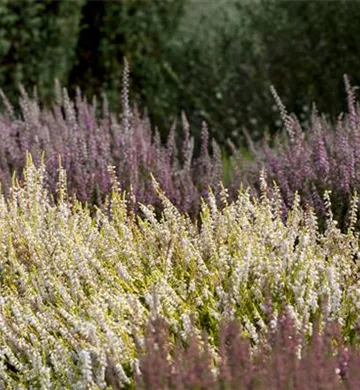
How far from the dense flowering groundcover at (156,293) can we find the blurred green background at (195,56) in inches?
150

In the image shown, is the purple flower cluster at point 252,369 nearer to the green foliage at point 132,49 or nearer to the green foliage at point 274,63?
the green foliage at point 274,63

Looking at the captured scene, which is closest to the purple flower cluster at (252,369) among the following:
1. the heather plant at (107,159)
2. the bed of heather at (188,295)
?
the bed of heather at (188,295)

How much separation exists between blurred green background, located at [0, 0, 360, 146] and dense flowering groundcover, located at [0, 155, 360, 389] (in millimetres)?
3802

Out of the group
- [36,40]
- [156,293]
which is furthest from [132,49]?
[156,293]

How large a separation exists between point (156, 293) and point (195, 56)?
18.5 feet

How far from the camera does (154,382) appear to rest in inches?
86.4

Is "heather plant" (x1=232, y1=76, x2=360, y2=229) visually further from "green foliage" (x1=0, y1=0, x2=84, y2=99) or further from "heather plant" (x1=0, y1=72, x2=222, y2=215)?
"green foliage" (x1=0, y1=0, x2=84, y2=99)

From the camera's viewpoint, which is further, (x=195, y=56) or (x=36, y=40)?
(x=195, y=56)

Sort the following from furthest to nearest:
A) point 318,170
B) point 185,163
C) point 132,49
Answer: point 132,49 < point 185,163 < point 318,170

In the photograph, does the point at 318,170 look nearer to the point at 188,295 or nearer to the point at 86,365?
the point at 188,295

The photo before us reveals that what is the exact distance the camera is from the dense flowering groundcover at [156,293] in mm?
2836

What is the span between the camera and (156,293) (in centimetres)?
297

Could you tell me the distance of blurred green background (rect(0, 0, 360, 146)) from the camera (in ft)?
25.0

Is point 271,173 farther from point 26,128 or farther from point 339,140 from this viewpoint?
point 26,128
